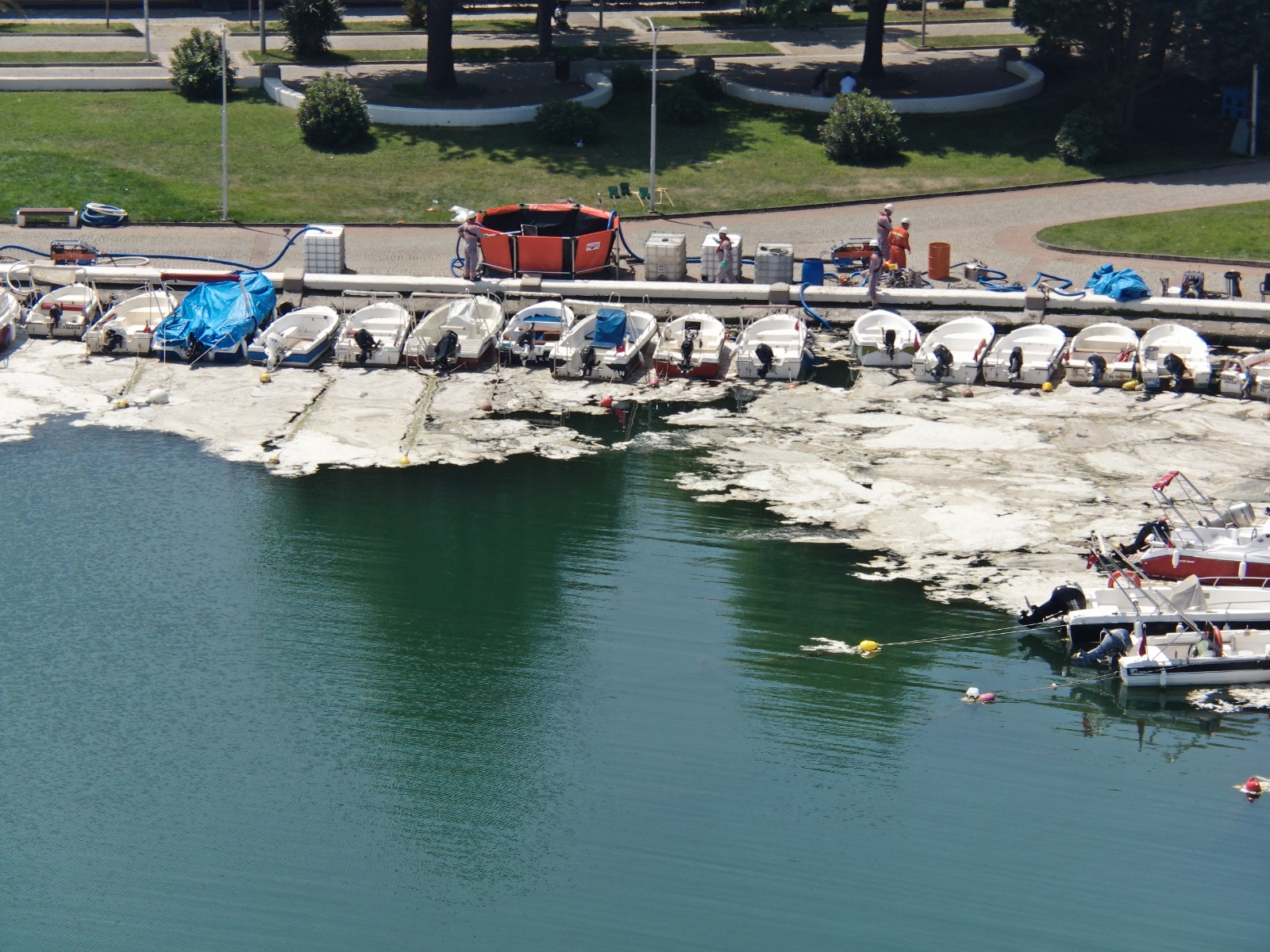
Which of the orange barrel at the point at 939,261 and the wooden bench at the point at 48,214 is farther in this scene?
the wooden bench at the point at 48,214

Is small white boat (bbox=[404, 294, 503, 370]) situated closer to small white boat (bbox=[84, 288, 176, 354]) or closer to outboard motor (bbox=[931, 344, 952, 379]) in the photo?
small white boat (bbox=[84, 288, 176, 354])

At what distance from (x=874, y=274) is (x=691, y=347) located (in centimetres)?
556

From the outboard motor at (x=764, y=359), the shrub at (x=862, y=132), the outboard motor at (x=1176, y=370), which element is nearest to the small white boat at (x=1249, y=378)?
the outboard motor at (x=1176, y=370)

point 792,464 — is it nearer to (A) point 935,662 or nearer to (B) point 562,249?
(A) point 935,662

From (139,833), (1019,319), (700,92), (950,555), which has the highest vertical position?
(700,92)

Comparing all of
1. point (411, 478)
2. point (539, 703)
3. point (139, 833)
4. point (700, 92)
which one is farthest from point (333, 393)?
point (700, 92)

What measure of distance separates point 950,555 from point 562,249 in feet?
57.8

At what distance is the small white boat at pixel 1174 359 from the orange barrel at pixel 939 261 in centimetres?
592

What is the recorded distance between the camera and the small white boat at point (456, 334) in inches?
1763

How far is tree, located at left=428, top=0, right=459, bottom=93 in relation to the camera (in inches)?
2370

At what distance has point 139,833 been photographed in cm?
2681

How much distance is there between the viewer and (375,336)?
4541 centimetres

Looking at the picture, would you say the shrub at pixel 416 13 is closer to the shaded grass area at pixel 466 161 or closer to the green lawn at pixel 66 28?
the green lawn at pixel 66 28

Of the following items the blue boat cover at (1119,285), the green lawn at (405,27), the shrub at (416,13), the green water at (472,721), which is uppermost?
the shrub at (416,13)
